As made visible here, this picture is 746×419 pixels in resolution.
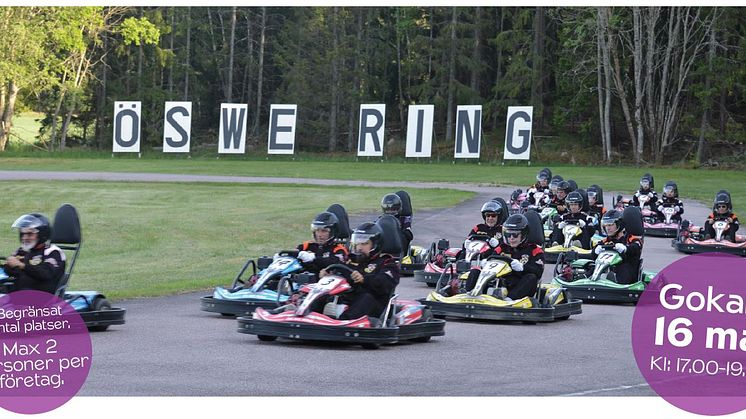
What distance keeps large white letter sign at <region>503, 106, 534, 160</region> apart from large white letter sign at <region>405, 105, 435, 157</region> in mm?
4105

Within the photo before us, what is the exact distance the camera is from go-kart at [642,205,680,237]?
3000cm

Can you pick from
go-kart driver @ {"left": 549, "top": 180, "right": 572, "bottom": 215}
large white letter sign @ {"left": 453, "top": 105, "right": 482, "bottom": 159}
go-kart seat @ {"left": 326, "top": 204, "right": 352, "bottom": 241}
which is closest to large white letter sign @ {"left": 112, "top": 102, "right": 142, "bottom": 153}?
large white letter sign @ {"left": 453, "top": 105, "right": 482, "bottom": 159}

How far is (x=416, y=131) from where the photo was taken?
223 feet

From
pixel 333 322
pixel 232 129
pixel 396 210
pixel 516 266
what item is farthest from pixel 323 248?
pixel 232 129

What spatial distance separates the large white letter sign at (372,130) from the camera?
68000 millimetres

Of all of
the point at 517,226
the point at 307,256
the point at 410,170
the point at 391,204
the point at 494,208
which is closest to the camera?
the point at 307,256

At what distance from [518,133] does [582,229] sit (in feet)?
141

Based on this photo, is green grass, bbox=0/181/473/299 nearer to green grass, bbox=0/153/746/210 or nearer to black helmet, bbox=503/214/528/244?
black helmet, bbox=503/214/528/244

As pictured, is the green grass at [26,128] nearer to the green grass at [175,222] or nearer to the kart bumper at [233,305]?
the green grass at [175,222]

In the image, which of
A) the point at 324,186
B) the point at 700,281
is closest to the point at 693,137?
the point at 324,186

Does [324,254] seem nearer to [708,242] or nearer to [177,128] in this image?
[708,242]

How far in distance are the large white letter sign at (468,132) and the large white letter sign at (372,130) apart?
4107mm

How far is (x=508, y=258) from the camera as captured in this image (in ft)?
49.1

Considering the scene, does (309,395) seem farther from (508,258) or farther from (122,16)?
(122,16)
